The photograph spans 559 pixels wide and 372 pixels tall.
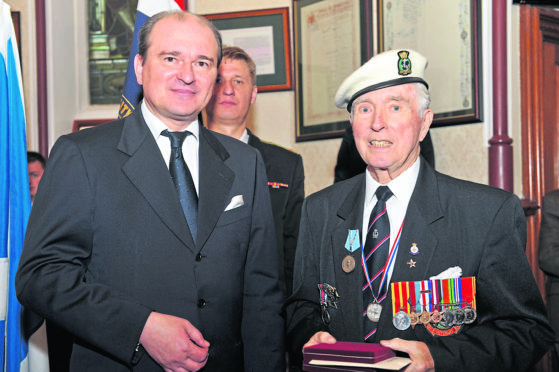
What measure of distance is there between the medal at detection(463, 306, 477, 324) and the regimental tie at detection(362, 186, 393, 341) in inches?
8.6

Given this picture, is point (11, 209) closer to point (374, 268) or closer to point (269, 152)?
point (269, 152)

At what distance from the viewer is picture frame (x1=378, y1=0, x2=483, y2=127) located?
11.3 feet

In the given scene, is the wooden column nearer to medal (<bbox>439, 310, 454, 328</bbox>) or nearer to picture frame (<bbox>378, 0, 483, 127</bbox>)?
picture frame (<bbox>378, 0, 483, 127</bbox>)

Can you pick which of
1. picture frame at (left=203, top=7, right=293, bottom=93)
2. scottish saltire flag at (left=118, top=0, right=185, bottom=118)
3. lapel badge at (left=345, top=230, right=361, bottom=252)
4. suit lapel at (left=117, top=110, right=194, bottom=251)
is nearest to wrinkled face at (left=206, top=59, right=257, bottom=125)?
scottish saltire flag at (left=118, top=0, right=185, bottom=118)

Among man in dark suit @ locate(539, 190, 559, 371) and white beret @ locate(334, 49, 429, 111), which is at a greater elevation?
white beret @ locate(334, 49, 429, 111)

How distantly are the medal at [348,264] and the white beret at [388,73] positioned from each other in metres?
0.47

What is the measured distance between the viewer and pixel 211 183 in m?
1.95

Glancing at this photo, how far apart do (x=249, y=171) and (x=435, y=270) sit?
2.23 ft

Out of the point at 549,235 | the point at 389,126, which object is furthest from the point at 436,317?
the point at 549,235

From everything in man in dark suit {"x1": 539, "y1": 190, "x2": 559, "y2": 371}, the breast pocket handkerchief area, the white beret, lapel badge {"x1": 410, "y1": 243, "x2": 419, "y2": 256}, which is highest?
the white beret

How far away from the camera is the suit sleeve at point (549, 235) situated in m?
3.31

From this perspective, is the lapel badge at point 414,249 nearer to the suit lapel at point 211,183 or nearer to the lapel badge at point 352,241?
the lapel badge at point 352,241

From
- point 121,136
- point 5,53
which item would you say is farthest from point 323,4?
point 121,136

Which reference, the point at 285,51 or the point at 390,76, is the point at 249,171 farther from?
the point at 285,51
